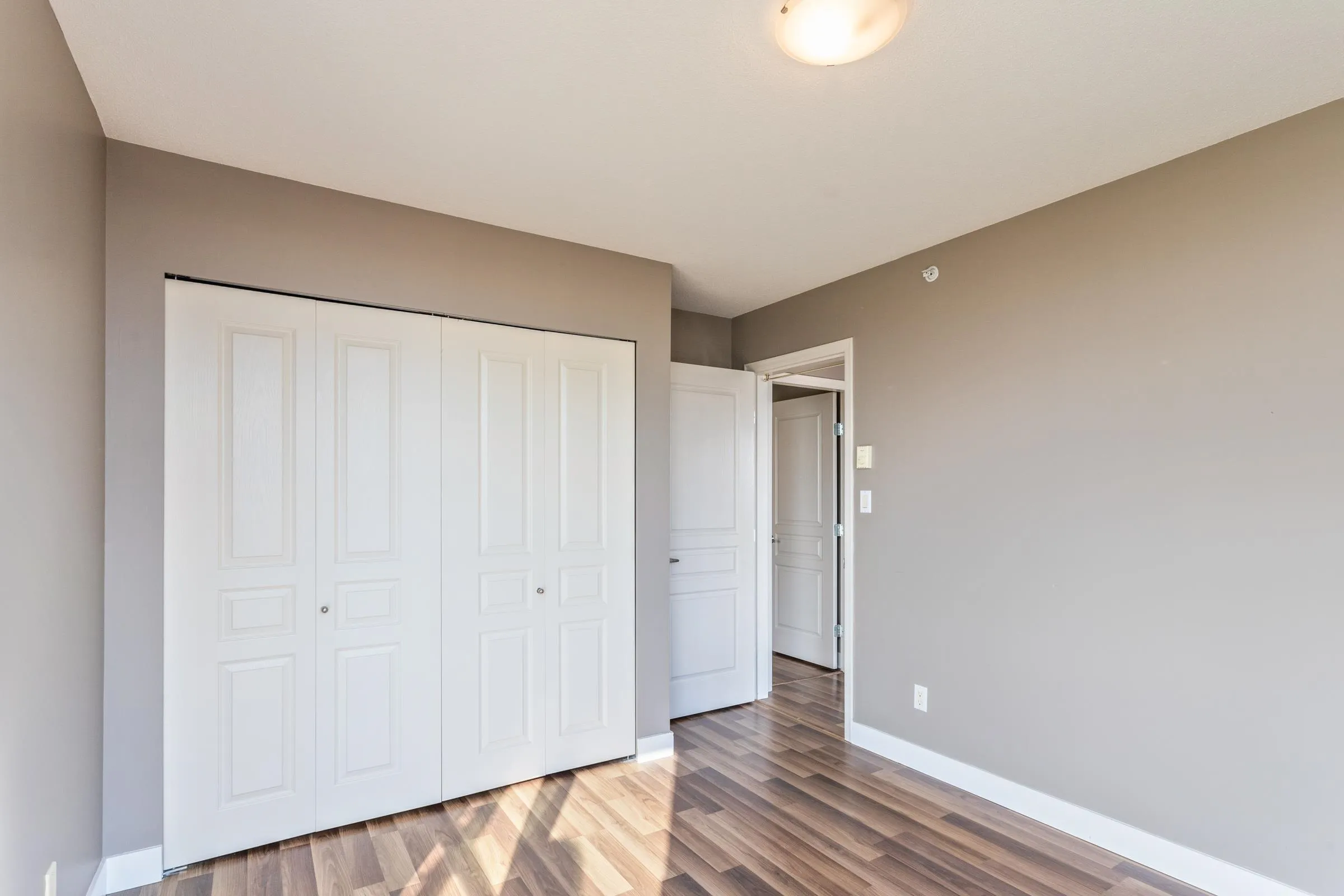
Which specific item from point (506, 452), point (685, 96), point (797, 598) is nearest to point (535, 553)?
point (506, 452)

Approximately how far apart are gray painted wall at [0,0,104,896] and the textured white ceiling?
30cm

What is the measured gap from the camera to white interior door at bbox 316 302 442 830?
8.45ft

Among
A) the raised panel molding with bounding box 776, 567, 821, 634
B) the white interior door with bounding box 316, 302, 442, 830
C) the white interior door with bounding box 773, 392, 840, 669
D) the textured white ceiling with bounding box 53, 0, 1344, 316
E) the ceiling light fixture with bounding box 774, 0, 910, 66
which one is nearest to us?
the ceiling light fixture with bounding box 774, 0, 910, 66

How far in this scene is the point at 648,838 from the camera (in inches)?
100.0

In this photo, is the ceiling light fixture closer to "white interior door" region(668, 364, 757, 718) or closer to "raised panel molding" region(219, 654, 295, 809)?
"white interior door" region(668, 364, 757, 718)

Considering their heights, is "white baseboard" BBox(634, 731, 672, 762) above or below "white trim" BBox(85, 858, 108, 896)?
below

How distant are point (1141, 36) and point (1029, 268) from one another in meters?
1.17

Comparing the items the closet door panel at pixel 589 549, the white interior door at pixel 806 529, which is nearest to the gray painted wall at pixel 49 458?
the closet door panel at pixel 589 549

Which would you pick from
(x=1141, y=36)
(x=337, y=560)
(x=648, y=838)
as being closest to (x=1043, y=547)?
(x=1141, y=36)

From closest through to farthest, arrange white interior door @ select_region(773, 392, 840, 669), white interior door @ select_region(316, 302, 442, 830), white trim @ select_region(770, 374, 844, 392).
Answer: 1. white interior door @ select_region(316, 302, 442, 830)
2. white trim @ select_region(770, 374, 844, 392)
3. white interior door @ select_region(773, 392, 840, 669)

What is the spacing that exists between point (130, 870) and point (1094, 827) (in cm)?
348

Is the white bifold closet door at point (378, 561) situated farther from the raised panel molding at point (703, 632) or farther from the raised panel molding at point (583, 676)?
the raised panel molding at point (703, 632)

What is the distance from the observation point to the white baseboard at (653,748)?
3285 mm

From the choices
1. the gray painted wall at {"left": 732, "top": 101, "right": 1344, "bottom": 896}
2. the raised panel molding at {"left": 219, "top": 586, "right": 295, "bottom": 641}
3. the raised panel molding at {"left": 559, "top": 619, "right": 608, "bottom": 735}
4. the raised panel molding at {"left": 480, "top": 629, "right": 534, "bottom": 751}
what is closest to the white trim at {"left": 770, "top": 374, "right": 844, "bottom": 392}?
the gray painted wall at {"left": 732, "top": 101, "right": 1344, "bottom": 896}
